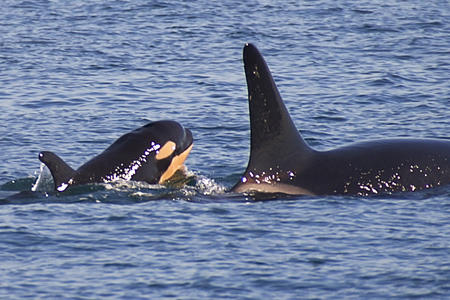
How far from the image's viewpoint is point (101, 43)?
30.2m

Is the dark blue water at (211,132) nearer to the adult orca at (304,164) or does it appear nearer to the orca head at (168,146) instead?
the adult orca at (304,164)

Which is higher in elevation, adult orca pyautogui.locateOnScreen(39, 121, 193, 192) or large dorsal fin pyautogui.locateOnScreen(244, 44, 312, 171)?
large dorsal fin pyautogui.locateOnScreen(244, 44, 312, 171)

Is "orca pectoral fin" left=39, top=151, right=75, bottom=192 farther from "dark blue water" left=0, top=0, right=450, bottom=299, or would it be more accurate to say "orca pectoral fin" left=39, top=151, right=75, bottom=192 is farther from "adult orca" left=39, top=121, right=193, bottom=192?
"dark blue water" left=0, top=0, right=450, bottom=299

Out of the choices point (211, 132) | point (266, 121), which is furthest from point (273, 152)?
point (211, 132)

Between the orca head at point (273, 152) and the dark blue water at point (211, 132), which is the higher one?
the orca head at point (273, 152)

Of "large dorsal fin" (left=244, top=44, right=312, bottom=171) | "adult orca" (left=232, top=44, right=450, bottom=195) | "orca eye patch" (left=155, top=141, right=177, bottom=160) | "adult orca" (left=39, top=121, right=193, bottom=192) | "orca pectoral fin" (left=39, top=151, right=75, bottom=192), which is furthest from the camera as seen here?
"orca eye patch" (left=155, top=141, right=177, bottom=160)

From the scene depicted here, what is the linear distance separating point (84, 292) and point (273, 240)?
8.88 feet

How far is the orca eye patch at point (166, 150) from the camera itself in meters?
17.0

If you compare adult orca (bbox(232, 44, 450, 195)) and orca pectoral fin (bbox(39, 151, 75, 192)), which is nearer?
adult orca (bbox(232, 44, 450, 195))

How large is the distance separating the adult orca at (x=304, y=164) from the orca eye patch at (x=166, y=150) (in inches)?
56.7

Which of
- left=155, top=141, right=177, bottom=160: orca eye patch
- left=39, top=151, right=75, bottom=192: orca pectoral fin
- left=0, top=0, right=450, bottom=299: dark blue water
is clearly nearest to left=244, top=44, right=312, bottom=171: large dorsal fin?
left=0, top=0, right=450, bottom=299: dark blue water

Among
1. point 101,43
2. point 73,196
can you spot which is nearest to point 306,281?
point 73,196

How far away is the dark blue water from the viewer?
13086 millimetres

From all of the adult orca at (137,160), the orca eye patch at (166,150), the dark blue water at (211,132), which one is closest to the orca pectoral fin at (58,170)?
the adult orca at (137,160)
